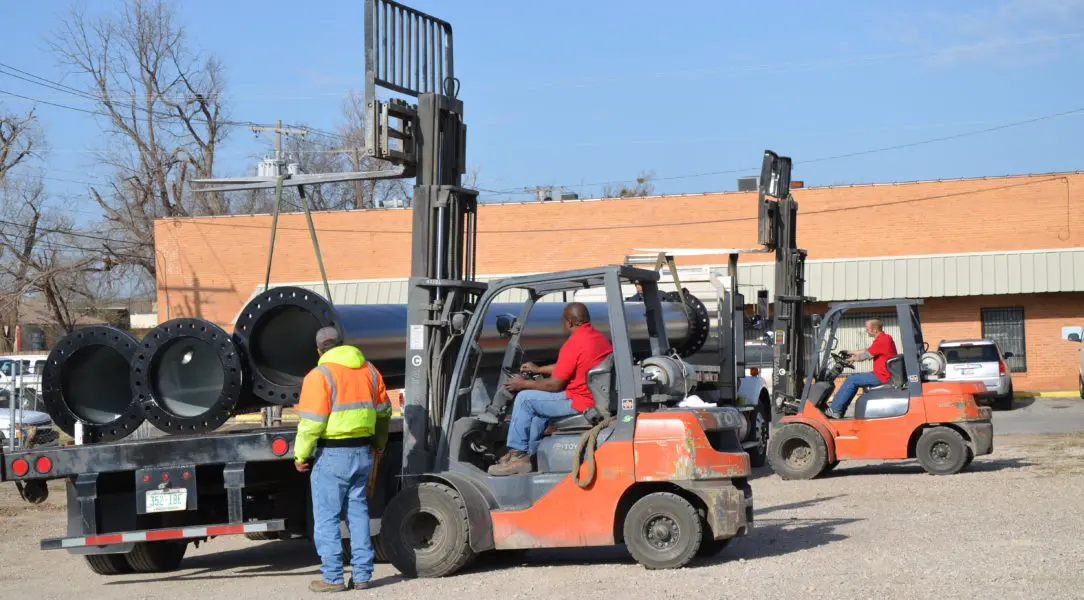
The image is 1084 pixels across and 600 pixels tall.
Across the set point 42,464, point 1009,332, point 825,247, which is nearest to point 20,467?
point 42,464

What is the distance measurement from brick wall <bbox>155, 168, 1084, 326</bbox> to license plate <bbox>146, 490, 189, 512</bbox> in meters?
29.6

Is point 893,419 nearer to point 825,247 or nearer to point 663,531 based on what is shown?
point 663,531

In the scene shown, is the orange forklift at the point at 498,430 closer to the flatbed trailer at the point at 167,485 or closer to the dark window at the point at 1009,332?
the flatbed trailer at the point at 167,485

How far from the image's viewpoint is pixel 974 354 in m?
29.9

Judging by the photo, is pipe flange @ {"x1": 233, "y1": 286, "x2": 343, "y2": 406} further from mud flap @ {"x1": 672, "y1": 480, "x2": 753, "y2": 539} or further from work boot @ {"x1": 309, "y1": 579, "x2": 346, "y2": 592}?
Answer: mud flap @ {"x1": 672, "y1": 480, "x2": 753, "y2": 539}

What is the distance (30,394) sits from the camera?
987 inches

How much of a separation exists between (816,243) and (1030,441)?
16.5 meters

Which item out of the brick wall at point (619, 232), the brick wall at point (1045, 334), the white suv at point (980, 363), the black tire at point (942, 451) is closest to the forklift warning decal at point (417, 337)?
the black tire at point (942, 451)

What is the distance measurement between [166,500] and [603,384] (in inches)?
129

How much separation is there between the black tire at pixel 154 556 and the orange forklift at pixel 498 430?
2.15m

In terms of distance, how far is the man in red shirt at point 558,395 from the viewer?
9383 mm

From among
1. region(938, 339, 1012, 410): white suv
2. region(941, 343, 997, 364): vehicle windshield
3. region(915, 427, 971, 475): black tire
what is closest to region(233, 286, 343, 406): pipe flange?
region(915, 427, 971, 475): black tire

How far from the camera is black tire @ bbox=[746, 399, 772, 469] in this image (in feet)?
59.0

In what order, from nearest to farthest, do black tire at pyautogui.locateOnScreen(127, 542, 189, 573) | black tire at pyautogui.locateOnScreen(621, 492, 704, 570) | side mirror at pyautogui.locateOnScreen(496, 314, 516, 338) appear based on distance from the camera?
black tire at pyautogui.locateOnScreen(621, 492, 704, 570) → side mirror at pyautogui.locateOnScreen(496, 314, 516, 338) → black tire at pyautogui.locateOnScreen(127, 542, 189, 573)
